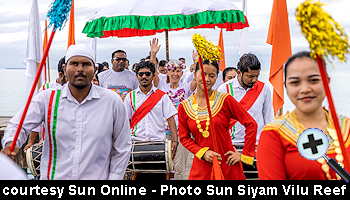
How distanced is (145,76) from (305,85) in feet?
13.9

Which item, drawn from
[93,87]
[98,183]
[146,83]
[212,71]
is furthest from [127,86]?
[98,183]

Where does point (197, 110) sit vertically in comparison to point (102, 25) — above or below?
below

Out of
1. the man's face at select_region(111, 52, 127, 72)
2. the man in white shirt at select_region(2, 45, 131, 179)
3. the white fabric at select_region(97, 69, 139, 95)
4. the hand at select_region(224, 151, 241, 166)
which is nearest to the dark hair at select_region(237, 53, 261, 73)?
the hand at select_region(224, 151, 241, 166)

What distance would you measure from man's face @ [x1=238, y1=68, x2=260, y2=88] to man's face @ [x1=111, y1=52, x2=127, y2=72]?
2.85 metres

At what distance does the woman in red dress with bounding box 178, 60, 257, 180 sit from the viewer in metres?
4.91

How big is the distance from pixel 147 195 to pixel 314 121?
98cm

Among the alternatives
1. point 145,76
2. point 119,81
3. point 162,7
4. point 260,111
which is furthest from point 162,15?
point 260,111

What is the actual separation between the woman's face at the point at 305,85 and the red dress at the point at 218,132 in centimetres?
213

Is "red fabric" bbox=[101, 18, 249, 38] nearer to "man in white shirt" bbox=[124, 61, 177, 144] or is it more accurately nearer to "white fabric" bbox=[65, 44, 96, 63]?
"man in white shirt" bbox=[124, 61, 177, 144]

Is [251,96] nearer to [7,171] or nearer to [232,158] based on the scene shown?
[232,158]

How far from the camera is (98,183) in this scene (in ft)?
10.9

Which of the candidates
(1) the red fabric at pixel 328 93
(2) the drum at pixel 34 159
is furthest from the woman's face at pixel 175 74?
(1) the red fabric at pixel 328 93

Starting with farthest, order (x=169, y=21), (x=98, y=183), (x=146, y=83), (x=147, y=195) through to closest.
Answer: (x=169, y=21)
(x=146, y=83)
(x=98, y=183)
(x=147, y=195)

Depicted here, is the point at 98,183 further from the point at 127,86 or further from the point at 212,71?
the point at 127,86
